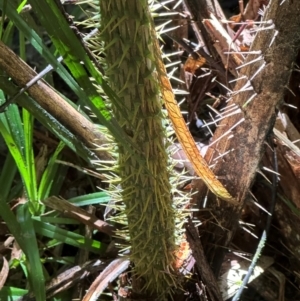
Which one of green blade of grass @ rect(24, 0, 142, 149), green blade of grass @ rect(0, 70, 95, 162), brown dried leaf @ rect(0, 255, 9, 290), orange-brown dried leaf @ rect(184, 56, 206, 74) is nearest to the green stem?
green blade of grass @ rect(24, 0, 142, 149)

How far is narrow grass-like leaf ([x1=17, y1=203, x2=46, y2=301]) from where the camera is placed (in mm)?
777

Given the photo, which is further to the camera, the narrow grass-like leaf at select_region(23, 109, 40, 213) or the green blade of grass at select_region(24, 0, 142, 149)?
the narrow grass-like leaf at select_region(23, 109, 40, 213)

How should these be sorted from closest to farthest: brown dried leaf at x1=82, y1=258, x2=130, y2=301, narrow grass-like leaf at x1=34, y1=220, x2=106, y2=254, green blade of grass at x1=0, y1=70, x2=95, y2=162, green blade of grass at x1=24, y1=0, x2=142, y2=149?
green blade of grass at x1=24, y1=0, x2=142, y2=149
green blade of grass at x1=0, y1=70, x2=95, y2=162
brown dried leaf at x1=82, y1=258, x2=130, y2=301
narrow grass-like leaf at x1=34, y1=220, x2=106, y2=254

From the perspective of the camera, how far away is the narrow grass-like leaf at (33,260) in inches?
30.6

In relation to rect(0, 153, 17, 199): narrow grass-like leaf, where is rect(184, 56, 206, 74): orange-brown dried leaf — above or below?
above

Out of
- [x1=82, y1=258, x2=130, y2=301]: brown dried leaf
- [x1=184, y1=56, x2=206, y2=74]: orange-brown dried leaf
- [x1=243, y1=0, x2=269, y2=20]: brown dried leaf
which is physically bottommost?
[x1=82, y1=258, x2=130, y2=301]: brown dried leaf

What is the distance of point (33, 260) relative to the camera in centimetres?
79

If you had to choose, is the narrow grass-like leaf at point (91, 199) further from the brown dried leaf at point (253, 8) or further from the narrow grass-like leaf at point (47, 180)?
the brown dried leaf at point (253, 8)

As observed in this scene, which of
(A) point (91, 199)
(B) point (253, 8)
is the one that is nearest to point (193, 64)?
(B) point (253, 8)

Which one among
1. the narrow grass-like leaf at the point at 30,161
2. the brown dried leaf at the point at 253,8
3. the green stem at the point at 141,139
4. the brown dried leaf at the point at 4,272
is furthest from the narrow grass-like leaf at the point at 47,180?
the brown dried leaf at the point at 253,8

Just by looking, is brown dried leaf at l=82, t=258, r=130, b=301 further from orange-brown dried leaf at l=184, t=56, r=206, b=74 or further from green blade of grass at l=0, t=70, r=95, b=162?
orange-brown dried leaf at l=184, t=56, r=206, b=74

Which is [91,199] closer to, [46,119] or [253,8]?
[46,119]

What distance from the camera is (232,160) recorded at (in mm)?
694

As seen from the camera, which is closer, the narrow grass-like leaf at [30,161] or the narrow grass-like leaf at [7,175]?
the narrow grass-like leaf at [30,161]
